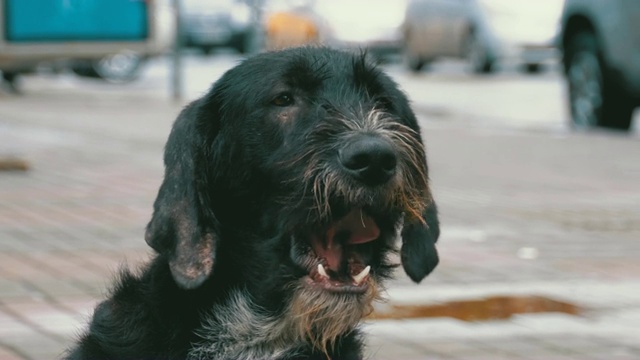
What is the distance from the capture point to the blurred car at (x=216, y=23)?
33.6m

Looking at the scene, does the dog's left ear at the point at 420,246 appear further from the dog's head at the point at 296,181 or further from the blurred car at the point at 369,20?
the blurred car at the point at 369,20

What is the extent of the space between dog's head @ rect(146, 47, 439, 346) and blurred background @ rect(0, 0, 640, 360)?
382 millimetres

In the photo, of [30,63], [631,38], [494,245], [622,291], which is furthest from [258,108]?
[30,63]

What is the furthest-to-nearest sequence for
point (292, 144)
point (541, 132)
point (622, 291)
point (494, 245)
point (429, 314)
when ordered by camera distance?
point (541, 132)
point (494, 245)
point (622, 291)
point (429, 314)
point (292, 144)

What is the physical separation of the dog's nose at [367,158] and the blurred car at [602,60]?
1151cm

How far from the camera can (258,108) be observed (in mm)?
3771

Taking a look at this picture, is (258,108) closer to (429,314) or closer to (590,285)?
(429,314)

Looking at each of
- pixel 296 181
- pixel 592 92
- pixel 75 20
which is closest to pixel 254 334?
pixel 296 181

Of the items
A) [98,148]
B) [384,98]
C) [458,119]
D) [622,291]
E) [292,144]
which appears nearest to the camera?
[292,144]

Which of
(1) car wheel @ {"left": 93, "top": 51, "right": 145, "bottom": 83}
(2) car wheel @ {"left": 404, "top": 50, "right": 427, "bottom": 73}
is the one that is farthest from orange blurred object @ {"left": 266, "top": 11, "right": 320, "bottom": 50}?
(1) car wheel @ {"left": 93, "top": 51, "right": 145, "bottom": 83}

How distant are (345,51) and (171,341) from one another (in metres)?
1.00

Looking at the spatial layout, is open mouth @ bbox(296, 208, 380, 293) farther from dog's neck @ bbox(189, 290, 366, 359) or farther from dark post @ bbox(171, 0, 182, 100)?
dark post @ bbox(171, 0, 182, 100)

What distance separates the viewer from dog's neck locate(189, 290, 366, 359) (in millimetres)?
3660

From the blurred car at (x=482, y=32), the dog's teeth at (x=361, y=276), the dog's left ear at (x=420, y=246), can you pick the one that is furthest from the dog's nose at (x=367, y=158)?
the blurred car at (x=482, y=32)
